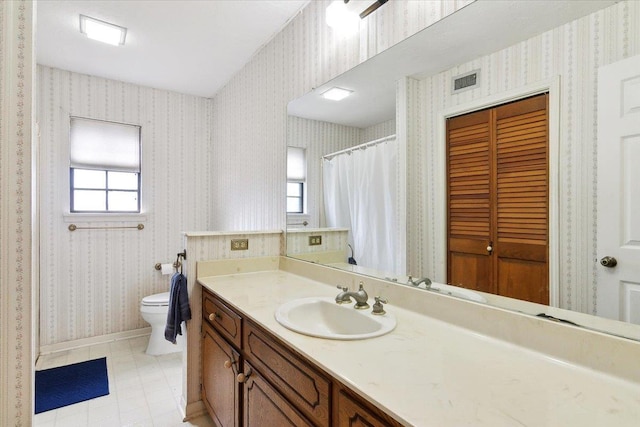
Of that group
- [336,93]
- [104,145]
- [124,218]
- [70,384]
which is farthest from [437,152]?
[104,145]

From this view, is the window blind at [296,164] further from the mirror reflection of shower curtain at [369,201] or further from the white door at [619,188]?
Result: the white door at [619,188]

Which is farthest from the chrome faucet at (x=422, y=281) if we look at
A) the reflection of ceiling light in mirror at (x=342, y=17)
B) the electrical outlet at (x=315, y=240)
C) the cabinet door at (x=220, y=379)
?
the reflection of ceiling light in mirror at (x=342, y=17)


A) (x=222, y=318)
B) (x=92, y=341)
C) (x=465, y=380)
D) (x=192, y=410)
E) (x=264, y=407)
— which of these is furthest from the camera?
(x=92, y=341)

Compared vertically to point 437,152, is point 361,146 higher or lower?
higher

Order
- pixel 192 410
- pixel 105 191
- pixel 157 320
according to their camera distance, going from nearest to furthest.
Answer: pixel 192 410
pixel 157 320
pixel 105 191

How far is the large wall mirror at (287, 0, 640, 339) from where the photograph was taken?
0.86 m

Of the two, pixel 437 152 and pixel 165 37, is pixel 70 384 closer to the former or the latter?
pixel 165 37

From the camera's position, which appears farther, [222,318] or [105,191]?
[105,191]

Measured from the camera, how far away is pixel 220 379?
159 cm

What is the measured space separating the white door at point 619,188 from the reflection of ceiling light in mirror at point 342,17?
112 centimetres

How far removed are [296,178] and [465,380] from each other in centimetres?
156

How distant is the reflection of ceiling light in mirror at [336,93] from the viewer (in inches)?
67.3

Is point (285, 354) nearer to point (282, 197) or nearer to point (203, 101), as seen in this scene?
point (282, 197)

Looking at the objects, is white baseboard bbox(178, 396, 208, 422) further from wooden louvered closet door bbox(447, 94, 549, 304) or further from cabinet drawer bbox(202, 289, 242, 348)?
wooden louvered closet door bbox(447, 94, 549, 304)
